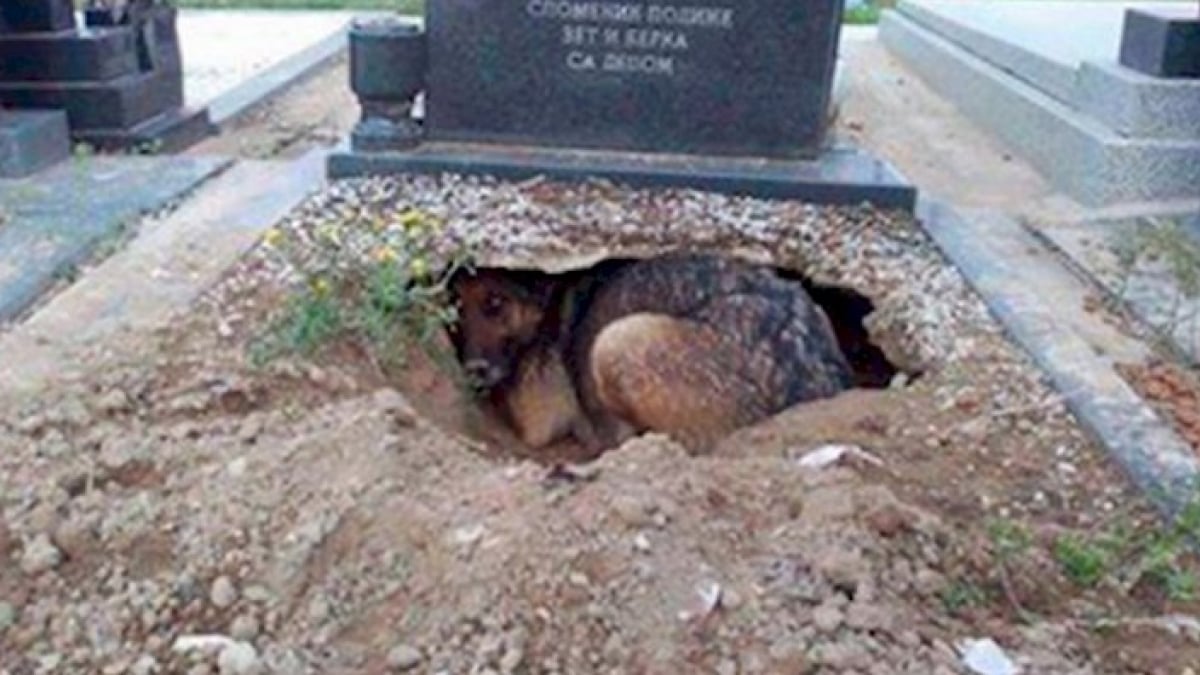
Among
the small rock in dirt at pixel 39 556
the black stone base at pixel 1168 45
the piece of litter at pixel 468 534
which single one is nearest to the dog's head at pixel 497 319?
the piece of litter at pixel 468 534

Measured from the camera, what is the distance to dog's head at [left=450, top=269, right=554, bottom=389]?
4.12m

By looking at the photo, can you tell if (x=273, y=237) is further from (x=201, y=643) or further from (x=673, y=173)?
(x=201, y=643)

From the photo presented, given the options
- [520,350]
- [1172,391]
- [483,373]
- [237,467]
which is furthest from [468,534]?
[1172,391]

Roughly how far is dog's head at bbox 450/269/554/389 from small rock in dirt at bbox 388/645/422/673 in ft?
6.18

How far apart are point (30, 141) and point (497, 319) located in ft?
8.00

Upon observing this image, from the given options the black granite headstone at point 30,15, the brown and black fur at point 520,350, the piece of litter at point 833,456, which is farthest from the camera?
the black granite headstone at point 30,15

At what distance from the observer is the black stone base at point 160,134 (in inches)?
237

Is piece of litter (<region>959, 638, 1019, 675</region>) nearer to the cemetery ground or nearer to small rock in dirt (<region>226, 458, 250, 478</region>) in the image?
the cemetery ground

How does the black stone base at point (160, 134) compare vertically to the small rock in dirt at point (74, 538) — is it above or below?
below

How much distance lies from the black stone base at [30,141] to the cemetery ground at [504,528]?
1.87 metres

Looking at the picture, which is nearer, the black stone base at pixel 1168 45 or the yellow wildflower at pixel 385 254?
the yellow wildflower at pixel 385 254

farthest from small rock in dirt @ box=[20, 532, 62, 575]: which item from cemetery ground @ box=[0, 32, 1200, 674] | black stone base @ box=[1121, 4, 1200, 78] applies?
black stone base @ box=[1121, 4, 1200, 78]

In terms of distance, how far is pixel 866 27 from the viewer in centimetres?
1259

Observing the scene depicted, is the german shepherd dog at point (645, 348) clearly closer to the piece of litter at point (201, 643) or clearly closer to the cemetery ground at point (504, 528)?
the cemetery ground at point (504, 528)
